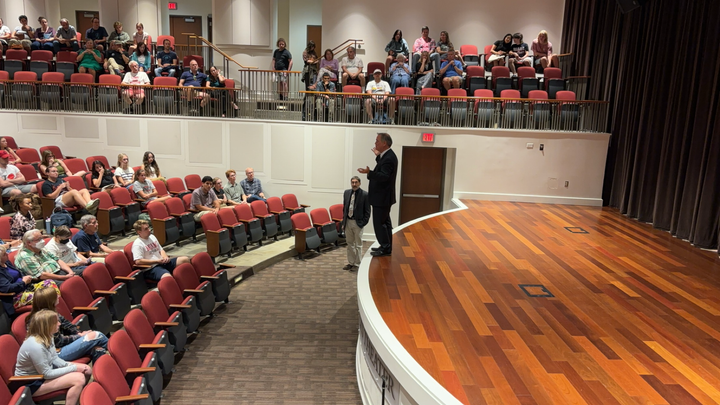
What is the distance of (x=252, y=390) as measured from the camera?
3693mm

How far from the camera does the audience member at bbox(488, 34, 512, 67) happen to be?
32.1 ft

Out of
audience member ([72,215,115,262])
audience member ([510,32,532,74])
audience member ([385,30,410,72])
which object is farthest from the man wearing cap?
audience member ([72,215,115,262])

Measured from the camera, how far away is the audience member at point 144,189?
6.70 m

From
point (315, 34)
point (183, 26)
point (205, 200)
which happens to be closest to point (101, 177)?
point (205, 200)

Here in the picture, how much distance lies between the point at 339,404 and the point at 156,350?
1377mm

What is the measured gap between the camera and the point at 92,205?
5875mm

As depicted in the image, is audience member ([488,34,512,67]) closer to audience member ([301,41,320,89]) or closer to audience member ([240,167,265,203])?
audience member ([301,41,320,89])

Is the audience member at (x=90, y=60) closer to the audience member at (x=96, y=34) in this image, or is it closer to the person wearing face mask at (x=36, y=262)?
the audience member at (x=96, y=34)

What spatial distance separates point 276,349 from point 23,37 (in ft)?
33.4

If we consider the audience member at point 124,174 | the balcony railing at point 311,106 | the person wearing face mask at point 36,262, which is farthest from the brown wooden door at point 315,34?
the person wearing face mask at point 36,262

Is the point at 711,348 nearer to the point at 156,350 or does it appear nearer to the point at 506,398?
the point at 506,398

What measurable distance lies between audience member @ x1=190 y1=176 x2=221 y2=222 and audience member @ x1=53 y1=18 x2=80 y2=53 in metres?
5.82

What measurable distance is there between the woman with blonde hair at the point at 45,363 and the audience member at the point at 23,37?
9362 mm

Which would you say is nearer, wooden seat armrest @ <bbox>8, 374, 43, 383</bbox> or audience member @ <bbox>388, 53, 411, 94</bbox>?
wooden seat armrest @ <bbox>8, 374, 43, 383</bbox>
